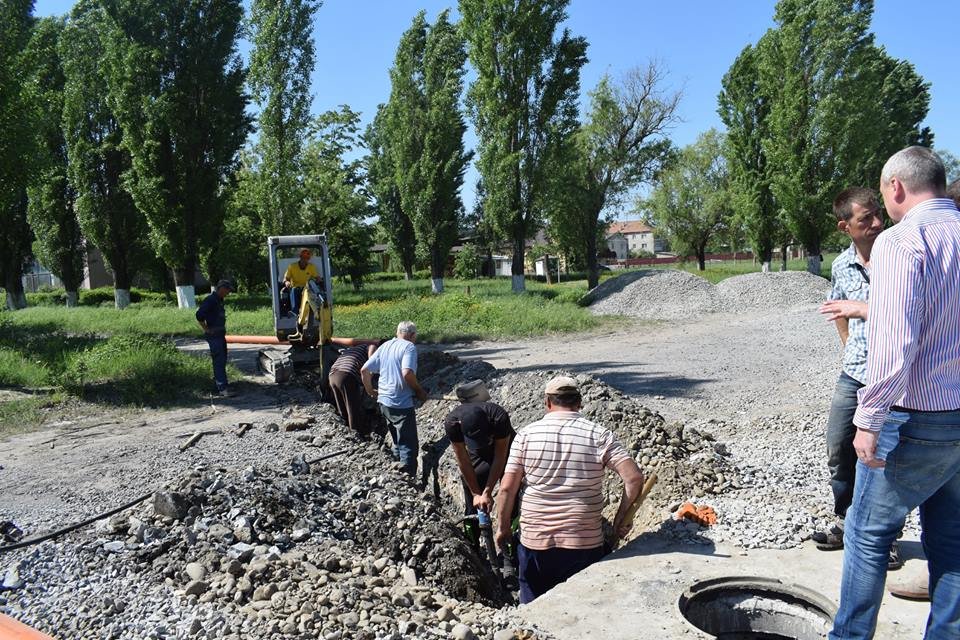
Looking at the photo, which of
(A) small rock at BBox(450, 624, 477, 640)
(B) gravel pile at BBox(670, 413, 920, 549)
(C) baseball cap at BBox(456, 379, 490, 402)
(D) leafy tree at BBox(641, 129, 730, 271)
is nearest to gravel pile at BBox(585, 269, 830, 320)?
(B) gravel pile at BBox(670, 413, 920, 549)

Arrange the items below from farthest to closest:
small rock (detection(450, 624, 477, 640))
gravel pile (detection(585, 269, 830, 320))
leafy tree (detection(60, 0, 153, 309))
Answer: leafy tree (detection(60, 0, 153, 309)) → gravel pile (detection(585, 269, 830, 320)) → small rock (detection(450, 624, 477, 640))

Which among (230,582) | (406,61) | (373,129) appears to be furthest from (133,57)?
(230,582)

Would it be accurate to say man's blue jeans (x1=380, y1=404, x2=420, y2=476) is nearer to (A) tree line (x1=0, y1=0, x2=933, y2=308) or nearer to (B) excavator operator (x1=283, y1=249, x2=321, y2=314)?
(B) excavator operator (x1=283, y1=249, x2=321, y2=314)

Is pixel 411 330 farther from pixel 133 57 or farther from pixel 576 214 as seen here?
pixel 576 214

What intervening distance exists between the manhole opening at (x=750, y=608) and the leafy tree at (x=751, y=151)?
34.2m

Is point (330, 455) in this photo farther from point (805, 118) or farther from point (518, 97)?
point (805, 118)

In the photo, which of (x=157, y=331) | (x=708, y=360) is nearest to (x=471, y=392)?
(x=708, y=360)

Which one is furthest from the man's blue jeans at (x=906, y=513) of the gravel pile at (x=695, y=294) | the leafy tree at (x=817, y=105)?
the leafy tree at (x=817, y=105)

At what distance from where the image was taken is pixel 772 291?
2406 cm

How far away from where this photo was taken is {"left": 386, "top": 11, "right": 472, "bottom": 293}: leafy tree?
31.8m

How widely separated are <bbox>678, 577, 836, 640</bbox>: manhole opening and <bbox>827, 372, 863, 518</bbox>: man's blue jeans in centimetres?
69

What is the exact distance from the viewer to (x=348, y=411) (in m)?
8.58

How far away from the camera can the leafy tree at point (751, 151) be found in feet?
117

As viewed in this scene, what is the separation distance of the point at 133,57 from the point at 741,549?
2692cm
